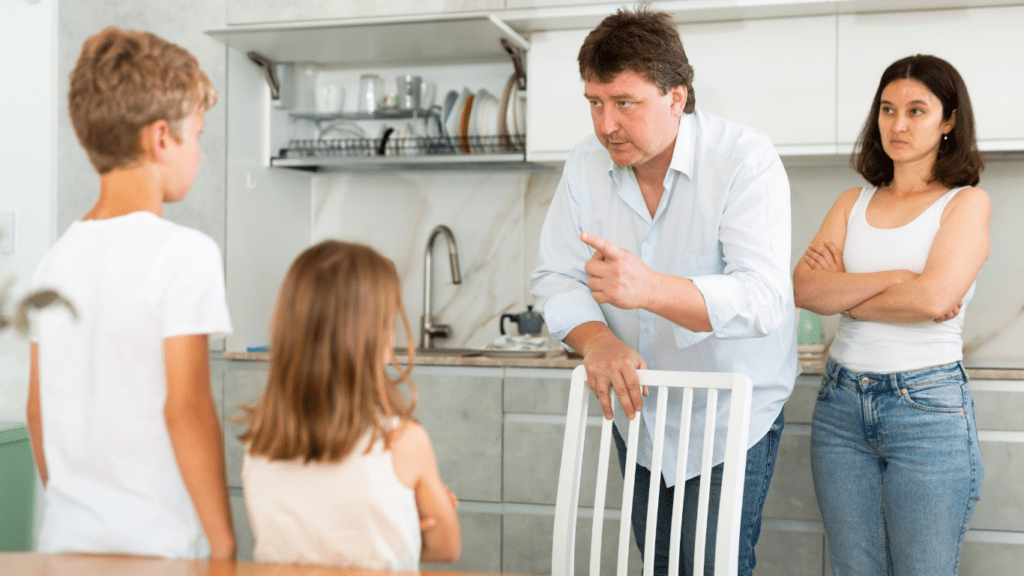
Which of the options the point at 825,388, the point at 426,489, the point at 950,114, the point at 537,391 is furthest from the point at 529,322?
the point at 426,489

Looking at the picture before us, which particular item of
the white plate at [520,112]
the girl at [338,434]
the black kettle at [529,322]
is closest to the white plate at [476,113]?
the white plate at [520,112]

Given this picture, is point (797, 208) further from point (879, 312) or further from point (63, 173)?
point (63, 173)

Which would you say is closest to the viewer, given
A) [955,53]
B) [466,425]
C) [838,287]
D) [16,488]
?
[838,287]

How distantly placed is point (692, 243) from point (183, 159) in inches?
35.8

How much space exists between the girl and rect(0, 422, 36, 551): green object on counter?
1198 millimetres

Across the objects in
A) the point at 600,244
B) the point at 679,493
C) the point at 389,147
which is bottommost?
the point at 679,493

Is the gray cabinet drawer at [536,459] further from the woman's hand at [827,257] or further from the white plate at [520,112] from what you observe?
the white plate at [520,112]

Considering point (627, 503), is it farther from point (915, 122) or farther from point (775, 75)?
point (775, 75)

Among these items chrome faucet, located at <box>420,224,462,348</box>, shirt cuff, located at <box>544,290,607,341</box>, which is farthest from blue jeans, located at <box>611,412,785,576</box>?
chrome faucet, located at <box>420,224,462,348</box>

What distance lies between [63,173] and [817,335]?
2184 mm

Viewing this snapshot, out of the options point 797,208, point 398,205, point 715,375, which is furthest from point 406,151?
point 715,375

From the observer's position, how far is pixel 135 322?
25.6 inches

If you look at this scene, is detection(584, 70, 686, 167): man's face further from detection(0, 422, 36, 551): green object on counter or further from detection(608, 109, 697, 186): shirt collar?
detection(0, 422, 36, 551): green object on counter

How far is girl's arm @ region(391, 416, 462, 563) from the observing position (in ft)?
2.71
